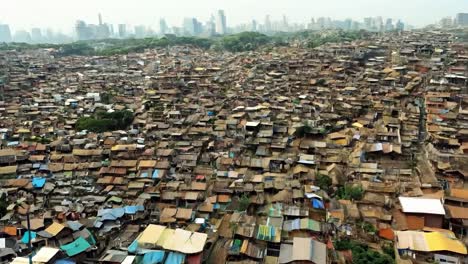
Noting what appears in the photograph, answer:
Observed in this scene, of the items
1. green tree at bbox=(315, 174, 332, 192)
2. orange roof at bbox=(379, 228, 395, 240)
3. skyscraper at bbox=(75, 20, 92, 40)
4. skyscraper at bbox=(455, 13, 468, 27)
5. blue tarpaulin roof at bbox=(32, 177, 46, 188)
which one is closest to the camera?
orange roof at bbox=(379, 228, 395, 240)

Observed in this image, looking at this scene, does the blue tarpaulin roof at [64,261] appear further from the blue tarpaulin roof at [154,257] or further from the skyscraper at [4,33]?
the skyscraper at [4,33]

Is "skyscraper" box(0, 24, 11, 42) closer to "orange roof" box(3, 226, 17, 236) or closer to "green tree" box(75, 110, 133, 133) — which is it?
"green tree" box(75, 110, 133, 133)

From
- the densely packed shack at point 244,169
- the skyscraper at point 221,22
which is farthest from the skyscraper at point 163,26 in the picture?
the densely packed shack at point 244,169

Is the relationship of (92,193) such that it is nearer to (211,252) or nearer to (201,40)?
(211,252)

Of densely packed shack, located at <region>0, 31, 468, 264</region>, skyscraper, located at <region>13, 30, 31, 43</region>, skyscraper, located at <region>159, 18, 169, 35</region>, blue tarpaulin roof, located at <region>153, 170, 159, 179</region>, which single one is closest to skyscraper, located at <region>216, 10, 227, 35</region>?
skyscraper, located at <region>159, 18, 169, 35</region>

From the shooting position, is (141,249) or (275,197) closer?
(141,249)

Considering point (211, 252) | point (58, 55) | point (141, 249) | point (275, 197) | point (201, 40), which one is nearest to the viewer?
point (141, 249)

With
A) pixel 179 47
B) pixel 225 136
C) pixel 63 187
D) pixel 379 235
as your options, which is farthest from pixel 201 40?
pixel 379 235

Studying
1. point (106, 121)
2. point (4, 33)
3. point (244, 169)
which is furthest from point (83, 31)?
point (244, 169)
